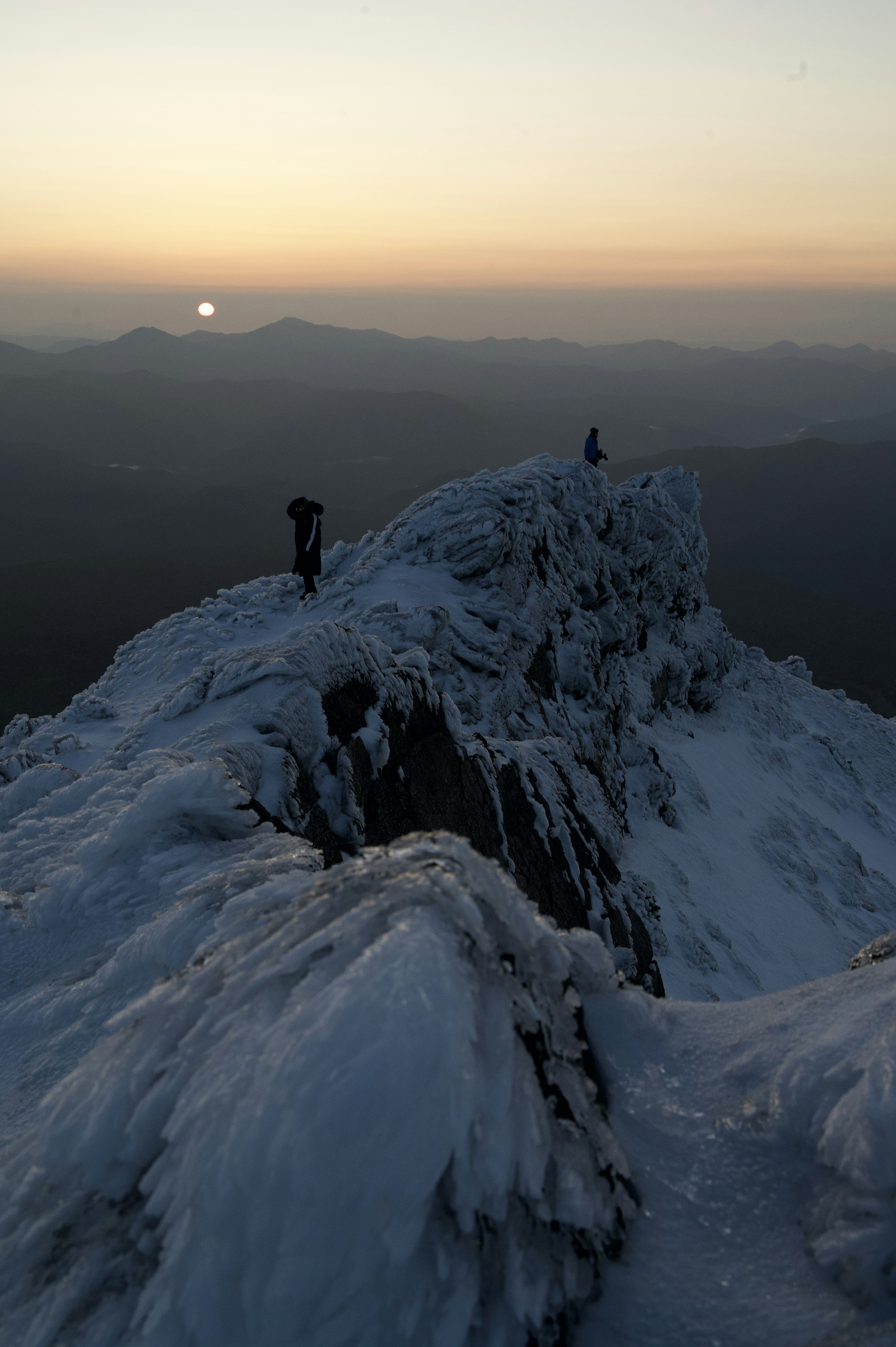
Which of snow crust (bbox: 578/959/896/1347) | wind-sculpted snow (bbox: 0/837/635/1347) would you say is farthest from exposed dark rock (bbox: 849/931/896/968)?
wind-sculpted snow (bbox: 0/837/635/1347)

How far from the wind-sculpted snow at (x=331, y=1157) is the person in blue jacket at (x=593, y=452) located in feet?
75.9

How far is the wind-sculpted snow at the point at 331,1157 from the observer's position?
1.95 meters

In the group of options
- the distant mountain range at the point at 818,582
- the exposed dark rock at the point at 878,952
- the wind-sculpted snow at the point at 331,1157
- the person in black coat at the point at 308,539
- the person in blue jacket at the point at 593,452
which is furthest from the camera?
the distant mountain range at the point at 818,582

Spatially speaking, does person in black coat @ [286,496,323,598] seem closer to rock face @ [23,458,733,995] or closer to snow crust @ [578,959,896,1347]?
rock face @ [23,458,733,995]

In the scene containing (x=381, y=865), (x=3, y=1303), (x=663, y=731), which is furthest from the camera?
(x=663, y=731)

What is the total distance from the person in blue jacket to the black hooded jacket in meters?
10.7

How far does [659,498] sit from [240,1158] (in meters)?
27.4

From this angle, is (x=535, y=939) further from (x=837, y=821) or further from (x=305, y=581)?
(x=837, y=821)

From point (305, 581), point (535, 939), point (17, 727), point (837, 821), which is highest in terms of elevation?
point (535, 939)

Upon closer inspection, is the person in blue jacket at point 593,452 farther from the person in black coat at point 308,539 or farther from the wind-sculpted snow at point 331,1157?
the wind-sculpted snow at point 331,1157

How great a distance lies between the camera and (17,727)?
14953 mm

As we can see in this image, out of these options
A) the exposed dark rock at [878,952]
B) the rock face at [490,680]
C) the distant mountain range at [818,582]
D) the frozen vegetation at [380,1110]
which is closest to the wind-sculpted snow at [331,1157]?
the frozen vegetation at [380,1110]

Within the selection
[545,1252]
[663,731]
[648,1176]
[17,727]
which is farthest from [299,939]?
[663,731]

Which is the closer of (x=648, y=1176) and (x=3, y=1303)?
(x=3, y=1303)
